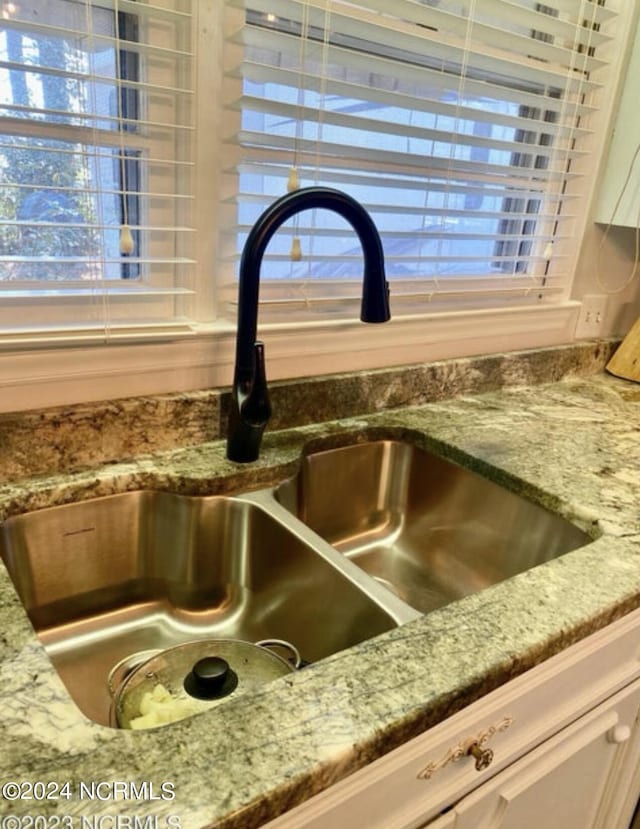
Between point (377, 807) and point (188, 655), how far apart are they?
0.34 metres

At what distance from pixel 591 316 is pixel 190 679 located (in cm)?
144

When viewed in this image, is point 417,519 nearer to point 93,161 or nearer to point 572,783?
point 572,783

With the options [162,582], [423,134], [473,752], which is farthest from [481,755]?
[423,134]

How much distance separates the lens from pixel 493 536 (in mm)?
1143

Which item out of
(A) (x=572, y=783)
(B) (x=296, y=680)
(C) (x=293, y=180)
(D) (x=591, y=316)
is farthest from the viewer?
(D) (x=591, y=316)

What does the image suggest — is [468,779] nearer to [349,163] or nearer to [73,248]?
[73,248]

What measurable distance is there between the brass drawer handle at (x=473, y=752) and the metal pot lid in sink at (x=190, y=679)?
0.20m

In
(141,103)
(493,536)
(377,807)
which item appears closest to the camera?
(377,807)

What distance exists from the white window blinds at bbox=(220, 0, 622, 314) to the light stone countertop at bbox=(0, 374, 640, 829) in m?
0.44

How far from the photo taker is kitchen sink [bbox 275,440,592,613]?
3.61 feet

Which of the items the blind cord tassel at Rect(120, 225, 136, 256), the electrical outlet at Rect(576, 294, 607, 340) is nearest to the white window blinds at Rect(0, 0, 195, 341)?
the blind cord tassel at Rect(120, 225, 136, 256)

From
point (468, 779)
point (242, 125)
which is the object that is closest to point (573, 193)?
point (242, 125)

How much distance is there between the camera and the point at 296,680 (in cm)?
60

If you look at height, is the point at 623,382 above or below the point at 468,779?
above
